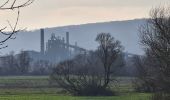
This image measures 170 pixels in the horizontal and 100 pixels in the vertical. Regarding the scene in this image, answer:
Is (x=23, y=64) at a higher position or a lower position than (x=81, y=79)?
higher

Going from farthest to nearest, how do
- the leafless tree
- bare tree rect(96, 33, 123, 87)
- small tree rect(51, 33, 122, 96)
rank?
bare tree rect(96, 33, 123, 87) → small tree rect(51, 33, 122, 96) → the leafless tree

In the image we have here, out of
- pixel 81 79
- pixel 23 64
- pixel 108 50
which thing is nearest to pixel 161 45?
pixel 81 79

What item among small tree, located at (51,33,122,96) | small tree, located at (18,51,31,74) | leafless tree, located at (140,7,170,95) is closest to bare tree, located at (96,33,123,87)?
small tree, located at (51,33,122,96)

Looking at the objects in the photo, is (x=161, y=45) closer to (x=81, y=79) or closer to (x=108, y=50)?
(x=81, y=79)

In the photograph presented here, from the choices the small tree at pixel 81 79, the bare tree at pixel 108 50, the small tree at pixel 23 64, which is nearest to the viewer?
the small tree at pixel 81 79

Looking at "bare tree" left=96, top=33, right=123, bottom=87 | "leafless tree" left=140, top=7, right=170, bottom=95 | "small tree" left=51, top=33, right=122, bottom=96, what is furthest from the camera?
"bare tree" left=96, top=33, right=123, bottom=87

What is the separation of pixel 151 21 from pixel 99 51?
44.2 metres

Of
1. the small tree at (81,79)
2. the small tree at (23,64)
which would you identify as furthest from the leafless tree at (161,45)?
the small tree at (23,64)

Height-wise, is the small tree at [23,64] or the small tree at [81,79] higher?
the small tree at [23,64]

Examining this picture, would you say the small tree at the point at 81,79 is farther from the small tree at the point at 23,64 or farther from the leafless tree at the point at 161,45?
the small tree at the point at 23,64

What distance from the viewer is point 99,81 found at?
224ft

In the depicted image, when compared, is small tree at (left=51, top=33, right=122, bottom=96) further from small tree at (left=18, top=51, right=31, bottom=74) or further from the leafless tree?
small tree at (left=18, top=51, right=31, bottom=74)

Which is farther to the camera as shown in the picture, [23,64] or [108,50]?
[23,64]

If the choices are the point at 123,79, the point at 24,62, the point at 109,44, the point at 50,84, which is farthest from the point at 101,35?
the point at 24,62
